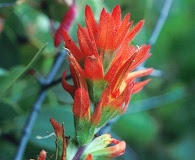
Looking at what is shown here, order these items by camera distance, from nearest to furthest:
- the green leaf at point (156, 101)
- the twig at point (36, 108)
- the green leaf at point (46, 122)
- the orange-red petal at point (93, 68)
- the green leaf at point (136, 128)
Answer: the orange-red petal at point (93, 68), the twig at point (36, 108), the green leaf at point (46, 122), the green leaf at point (156, 101), the green leaf at point (136, 128)

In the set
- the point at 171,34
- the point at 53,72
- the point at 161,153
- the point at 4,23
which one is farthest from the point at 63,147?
the point at 171,34

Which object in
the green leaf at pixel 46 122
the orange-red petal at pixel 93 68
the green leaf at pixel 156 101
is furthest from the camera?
the green leaf at pixel 156 101

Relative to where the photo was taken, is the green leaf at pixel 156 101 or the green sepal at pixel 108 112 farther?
the green leaf at pixel 156 101

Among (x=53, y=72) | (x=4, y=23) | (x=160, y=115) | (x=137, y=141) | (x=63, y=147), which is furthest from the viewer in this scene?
(x=160, y=115)

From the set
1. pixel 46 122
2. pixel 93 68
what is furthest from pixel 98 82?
pixel 46 122

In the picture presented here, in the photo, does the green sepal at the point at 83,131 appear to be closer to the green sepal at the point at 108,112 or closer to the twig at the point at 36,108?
the green sepal at the point at 108,112

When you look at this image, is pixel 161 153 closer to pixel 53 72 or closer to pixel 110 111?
pixel 53 72

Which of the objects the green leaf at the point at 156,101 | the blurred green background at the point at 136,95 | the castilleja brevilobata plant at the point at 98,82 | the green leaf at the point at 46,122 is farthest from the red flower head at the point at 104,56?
the green leaf at the point at 156,101
